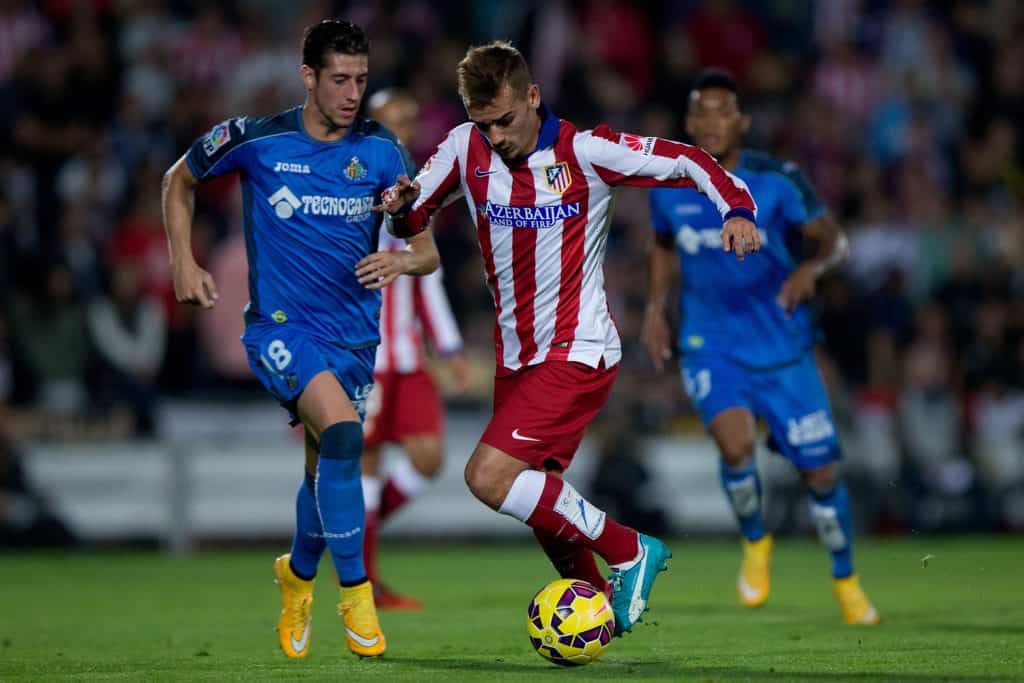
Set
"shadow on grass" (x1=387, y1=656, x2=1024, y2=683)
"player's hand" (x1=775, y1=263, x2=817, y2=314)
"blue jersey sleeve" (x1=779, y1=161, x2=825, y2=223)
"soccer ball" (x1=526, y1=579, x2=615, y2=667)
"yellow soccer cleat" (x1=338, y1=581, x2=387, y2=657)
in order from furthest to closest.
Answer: "blue jersey sleeve" (x1=779, y1=161, x2=825, y2=223) → "player's hand" (x1=775, y1=263, x2=817, y2=314) → "yellow soccer cleat" (x1=338, y1=581, x2=387, y2=657) → "soccer ball" (x1=526, y1=579, x2=615, y2=667) → "shadow on grass" (x1=387, y1=656, x2=1024, y2=683)

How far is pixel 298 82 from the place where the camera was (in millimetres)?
17406

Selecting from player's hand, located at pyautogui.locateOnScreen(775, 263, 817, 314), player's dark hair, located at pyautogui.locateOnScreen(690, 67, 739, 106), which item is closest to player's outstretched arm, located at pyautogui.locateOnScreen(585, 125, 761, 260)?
player's hand, located at pyautogui.locateOnScreen(775, 263, 817, 314)

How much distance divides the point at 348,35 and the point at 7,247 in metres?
8.67

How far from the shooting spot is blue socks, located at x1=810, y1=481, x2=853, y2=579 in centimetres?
923

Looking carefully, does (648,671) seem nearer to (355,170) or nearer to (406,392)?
(355,170)

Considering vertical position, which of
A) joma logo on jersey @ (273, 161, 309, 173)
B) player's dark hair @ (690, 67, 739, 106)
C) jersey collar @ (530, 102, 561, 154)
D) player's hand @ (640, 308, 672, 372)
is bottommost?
player's hand @ (640, 308, 672, 372)

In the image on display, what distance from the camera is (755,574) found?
388 inches

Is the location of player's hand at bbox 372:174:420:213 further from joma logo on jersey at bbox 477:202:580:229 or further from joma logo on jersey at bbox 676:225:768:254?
joma logo on jersey at bbox 676:225:768:254

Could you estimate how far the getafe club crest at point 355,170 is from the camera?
301 inches

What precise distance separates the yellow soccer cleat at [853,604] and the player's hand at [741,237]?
9.54 ft

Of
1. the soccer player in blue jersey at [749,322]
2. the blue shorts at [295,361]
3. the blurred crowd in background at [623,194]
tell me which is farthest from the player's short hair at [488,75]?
the blurred crowd in background at [623,194]

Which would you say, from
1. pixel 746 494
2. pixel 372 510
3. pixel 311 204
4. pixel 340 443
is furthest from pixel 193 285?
pixel 746 494

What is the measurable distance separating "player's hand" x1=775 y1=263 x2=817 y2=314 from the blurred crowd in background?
6.10m

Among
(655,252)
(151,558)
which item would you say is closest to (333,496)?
(655,252)
